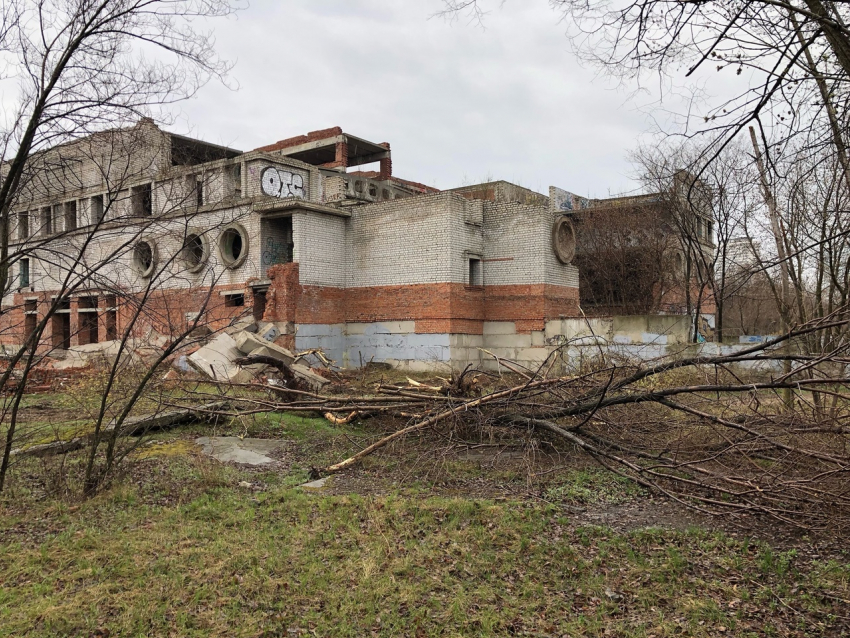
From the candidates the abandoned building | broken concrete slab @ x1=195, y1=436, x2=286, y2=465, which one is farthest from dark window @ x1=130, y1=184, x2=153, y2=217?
the abandoned building

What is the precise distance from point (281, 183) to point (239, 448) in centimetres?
1144

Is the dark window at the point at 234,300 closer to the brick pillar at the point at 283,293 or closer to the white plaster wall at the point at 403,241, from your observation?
the brick pillar at the point at 283,293

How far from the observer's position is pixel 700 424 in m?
6.52

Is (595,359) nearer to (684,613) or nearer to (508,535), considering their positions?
(508,535)

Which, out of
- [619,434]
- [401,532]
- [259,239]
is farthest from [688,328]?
[401,532]

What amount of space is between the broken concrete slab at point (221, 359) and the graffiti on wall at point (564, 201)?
49.8 ft

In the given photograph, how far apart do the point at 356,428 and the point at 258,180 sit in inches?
413

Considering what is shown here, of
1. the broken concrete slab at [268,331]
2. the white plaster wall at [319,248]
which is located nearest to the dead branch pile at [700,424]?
the broken concrete slab at [268,331]

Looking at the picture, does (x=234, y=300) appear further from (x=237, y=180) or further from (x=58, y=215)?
(x=58, y=215)

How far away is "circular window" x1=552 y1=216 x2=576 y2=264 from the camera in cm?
1772

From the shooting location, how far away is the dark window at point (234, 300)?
60.1 feet

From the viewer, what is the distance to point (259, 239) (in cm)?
1777

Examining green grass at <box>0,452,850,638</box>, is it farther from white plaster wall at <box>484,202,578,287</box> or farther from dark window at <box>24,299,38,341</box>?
white plaster wall at <box>484,202,578,287</box>

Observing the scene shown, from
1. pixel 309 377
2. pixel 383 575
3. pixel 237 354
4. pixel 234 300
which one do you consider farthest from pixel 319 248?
pixel 383 575
